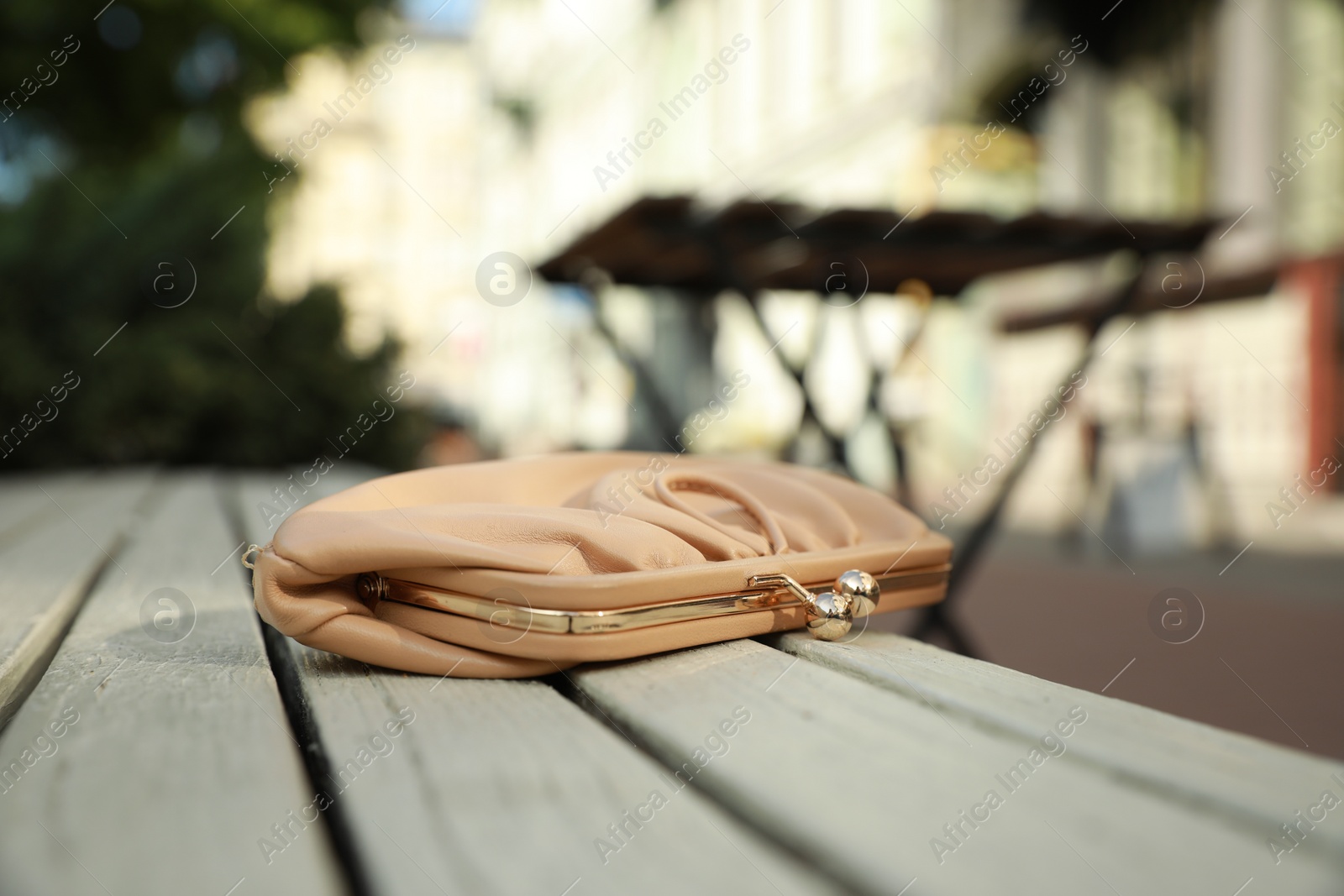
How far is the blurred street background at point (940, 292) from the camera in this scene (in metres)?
2.95

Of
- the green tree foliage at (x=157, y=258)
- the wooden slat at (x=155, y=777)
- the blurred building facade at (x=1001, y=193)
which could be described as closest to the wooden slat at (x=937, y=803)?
Result: the wooden slat at (x=155, y=777)

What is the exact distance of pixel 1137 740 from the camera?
25.6 inches

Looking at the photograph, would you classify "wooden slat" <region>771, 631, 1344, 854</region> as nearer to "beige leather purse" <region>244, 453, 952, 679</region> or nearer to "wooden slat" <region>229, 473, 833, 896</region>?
"beige leather purse" <region>244, 453, 952, 679</region>

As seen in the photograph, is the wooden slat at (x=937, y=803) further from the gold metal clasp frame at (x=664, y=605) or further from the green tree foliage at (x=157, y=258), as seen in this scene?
the green tree foliage at (x=157, y=258)

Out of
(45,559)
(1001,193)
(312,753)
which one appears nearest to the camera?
(312,753)

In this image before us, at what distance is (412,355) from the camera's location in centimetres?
575

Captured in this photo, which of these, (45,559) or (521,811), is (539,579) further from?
(45,559)

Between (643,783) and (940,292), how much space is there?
365 centimetres

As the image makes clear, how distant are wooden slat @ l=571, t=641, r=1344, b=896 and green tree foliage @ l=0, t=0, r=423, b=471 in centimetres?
423

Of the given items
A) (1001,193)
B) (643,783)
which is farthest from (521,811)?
(1001,193)

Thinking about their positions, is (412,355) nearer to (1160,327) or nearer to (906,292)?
(906,292)

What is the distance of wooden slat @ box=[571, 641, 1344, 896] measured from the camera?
486 millimetres

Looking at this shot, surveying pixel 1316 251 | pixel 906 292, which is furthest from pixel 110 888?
pixel 1316 251

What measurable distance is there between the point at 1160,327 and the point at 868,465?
3.67 meters
